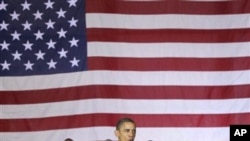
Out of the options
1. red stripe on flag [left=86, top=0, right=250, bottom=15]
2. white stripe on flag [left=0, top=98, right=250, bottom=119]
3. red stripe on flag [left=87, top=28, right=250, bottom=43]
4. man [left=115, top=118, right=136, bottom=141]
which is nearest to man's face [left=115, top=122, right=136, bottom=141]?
man [left=115, top=118, right=136, bottom=141]

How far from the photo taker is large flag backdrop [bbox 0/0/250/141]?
6.01 metres

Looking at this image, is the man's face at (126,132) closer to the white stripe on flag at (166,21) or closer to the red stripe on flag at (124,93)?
the red stripe on flag at (124,93)

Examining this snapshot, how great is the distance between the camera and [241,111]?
19.7ft

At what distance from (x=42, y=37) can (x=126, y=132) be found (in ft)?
8.95

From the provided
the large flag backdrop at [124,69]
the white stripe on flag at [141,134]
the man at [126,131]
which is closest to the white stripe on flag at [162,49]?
the large flag backdrop at [124,69]

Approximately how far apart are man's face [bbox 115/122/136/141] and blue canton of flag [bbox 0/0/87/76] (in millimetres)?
2349

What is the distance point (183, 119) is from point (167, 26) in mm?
1155

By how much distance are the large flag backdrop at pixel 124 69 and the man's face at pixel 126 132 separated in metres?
2.18

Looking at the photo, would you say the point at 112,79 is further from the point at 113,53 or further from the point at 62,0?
the point at 62,0

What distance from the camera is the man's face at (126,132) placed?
3745 mm

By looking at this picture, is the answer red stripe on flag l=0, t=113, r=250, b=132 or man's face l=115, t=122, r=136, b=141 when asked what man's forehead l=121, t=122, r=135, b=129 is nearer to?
man's face l=115, t=122, r=136, b=141

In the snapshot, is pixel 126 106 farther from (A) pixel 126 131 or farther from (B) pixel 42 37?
(A) pixel 126 131

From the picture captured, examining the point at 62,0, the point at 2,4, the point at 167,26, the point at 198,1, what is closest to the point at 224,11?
the point at 198,1

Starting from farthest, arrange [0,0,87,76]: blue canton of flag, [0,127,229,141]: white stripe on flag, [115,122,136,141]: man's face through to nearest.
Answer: [0,0,87,76]: blue canton of flag < [0,127,229,141]: white stripe on flag < [115,122,136,141]: man's face
